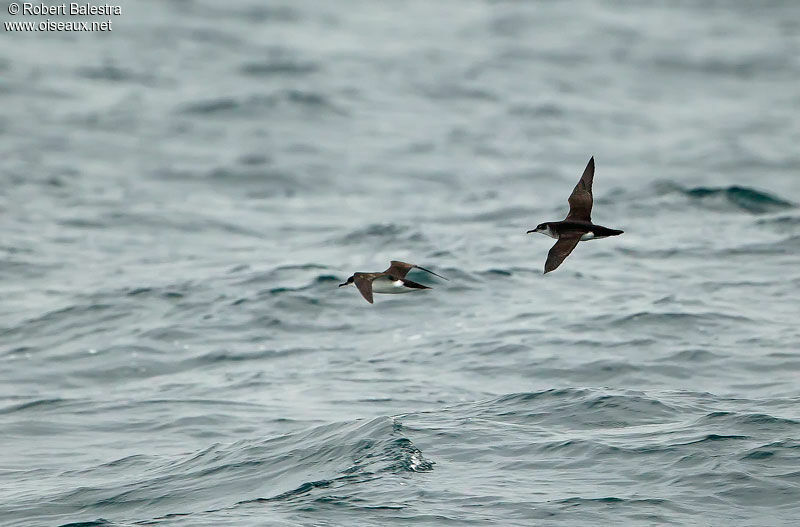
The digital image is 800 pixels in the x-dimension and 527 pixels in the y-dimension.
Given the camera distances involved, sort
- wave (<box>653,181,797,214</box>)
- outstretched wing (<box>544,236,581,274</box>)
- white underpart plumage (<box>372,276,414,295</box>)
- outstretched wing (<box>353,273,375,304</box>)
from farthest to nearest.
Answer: wave (<box>653,181,797,214</box>) → white underpart plumage (<box>372,276,414,295</box>) → outstretched wing (<box>353,273,375,304</box>) → outstretched wing (<box>544,236,581,274</box>)

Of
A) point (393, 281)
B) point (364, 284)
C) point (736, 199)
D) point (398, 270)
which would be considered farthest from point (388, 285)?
point (736, 199)

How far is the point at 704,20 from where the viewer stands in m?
38.6

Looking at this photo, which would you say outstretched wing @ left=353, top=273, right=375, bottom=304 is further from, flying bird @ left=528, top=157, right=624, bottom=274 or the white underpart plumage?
flying bird @ left=528, top=157, right=624, bottom=274

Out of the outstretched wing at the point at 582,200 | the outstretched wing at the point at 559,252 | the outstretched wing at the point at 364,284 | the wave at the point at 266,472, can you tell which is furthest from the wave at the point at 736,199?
the outstretched wing at the point at 364,284

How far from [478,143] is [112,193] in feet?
28.0

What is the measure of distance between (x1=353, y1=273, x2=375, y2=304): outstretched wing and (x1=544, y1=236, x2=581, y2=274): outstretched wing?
1.54 m

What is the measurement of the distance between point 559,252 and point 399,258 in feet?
30.7

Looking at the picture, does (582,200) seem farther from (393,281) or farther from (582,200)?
(393,281)

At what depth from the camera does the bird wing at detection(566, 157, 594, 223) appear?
1188 cm

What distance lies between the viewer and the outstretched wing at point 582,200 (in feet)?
39.0

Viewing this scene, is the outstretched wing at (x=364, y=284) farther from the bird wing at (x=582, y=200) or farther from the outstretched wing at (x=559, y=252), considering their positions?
the bird wing at (x=582, y=200)

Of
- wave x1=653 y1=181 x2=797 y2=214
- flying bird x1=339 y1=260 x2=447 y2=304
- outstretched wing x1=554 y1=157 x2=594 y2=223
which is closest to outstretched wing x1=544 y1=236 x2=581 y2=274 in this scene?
outstretched wing x1=554 y1=157 x2=594 y2=223

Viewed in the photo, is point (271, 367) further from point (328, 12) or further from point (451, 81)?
point (328, 12)

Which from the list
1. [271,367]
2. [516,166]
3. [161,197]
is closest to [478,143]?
[516,166]
